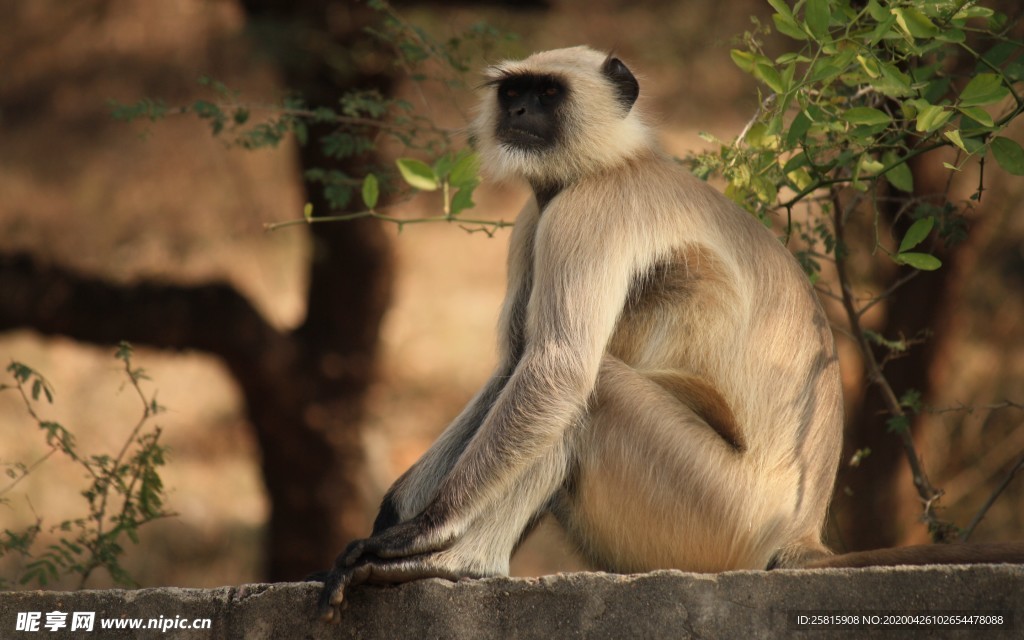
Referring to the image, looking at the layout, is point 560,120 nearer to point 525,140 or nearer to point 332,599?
point 525,140

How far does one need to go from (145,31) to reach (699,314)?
8.63 meters

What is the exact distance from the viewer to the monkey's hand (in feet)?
9.64

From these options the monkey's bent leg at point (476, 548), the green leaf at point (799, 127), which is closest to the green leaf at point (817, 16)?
the green leaf at point (799, 127)

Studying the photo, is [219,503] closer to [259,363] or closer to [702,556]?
[259,363]

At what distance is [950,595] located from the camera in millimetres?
2756

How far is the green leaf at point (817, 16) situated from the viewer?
323cm

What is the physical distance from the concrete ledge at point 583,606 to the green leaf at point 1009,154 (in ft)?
3.76

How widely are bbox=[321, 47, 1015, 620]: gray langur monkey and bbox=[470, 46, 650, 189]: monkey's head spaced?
0.01 metres

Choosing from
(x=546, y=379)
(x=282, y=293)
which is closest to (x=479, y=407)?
(x=546, y=379)

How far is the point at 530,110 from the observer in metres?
4.05

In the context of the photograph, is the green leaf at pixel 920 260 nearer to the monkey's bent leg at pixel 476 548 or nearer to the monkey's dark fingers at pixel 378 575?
the monkey's bent leg at pixel 476 548

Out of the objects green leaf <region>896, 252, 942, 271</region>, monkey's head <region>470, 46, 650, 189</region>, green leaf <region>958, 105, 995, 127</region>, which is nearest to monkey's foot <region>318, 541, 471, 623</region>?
monkey's head <region>470, 46, 650, 189</region>

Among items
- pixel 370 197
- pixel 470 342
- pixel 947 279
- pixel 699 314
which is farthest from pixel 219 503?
pixel 699 314

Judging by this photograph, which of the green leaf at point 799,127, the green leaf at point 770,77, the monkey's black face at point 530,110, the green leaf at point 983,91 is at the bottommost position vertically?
the monkey's black face at point 530,110
